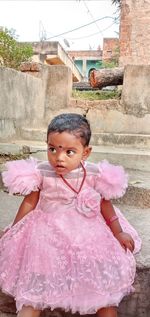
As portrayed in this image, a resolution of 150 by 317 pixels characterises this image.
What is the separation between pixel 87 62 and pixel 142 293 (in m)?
19.8

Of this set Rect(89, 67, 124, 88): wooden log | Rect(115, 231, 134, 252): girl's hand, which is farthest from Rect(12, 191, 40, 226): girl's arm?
Rect(89, 67, 124, 88): wooden log

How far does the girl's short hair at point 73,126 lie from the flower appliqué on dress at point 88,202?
0.20 meters

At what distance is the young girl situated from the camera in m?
1.29

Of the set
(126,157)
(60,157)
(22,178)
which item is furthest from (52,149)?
(126,157)

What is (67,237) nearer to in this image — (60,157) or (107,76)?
(60,157)

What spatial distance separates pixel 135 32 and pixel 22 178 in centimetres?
794

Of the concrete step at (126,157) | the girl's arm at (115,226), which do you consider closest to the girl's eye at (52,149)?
the girl's arm at (115,226)

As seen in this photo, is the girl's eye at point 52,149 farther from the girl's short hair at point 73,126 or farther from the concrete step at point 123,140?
the concrete step at point 123,140

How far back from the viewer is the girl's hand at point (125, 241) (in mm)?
1489

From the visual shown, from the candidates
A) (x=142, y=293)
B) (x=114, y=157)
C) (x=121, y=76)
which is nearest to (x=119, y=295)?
(x=142, y=293)

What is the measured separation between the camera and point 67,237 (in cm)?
138

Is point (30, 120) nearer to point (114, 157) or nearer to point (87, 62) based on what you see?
point (114, 157)

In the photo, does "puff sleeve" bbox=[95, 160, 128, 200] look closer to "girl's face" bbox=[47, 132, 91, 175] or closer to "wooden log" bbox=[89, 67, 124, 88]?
"girl's face" bbox=[47, 132, 91, 175]

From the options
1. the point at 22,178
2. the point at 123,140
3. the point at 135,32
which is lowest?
the point at 123,140
